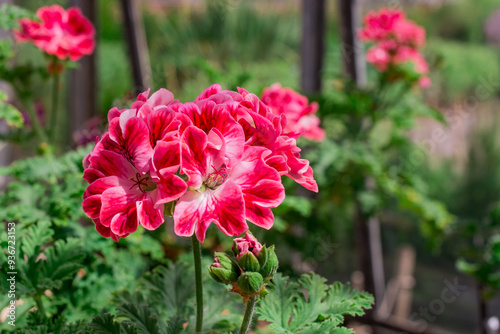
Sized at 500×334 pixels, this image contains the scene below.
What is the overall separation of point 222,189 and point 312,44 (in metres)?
1.15

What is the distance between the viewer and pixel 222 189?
429 mm

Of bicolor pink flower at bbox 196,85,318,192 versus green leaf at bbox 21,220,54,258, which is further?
green leaf at bbox 21,220,54,258

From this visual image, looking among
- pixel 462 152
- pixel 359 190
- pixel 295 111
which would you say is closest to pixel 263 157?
pixel 295 111

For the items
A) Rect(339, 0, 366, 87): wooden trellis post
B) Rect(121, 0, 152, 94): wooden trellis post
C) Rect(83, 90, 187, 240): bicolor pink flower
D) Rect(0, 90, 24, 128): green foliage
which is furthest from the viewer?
Rect(121, 0, 152, 94): wooden trellis post

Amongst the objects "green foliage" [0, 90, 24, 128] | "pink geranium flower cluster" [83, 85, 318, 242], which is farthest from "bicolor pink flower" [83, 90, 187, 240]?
"green foliage" [0, 90, 24, 128]

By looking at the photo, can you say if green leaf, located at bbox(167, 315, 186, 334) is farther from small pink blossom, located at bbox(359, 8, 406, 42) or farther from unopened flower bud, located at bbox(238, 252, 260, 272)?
small pink blossom, located at bbox(359, 8, 406, 42)

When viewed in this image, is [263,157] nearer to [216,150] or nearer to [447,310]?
[216,150]

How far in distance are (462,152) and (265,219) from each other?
5.71 ft

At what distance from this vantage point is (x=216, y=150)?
0.43 m

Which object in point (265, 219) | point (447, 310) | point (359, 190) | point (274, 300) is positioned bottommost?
point (447, 310)

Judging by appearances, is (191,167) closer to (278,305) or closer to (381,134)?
(278,305)

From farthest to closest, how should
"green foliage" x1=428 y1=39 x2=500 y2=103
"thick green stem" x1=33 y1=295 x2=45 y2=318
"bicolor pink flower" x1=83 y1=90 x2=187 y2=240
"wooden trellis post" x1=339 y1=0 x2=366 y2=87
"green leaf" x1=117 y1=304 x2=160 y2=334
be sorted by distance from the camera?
1. "green foliage" x1=428 y1=39 x2=500 y2=103
2. "wooden trellis post" x1=339 y1=0 x2=366 y2=87
3. "thick green stem" x1=33 y1=295 x2=45 y2=318
4. "green leaf" x1=117 y1=304 x2=160 y2=334
5. "bicolor pink flower" x1=83 y1=90 x2=187 y2=240

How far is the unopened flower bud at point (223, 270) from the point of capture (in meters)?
0.44

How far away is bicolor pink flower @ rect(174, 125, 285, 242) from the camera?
16.3 inches
